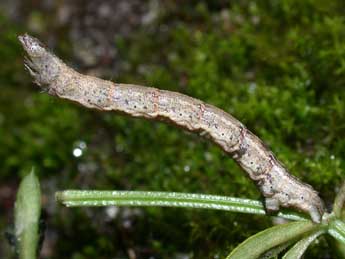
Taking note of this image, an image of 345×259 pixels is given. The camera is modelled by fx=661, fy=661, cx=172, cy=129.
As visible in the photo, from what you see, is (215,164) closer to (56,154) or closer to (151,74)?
(151,74)

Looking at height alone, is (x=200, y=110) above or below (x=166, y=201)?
above

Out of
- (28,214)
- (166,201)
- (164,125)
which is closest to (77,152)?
(164,125)

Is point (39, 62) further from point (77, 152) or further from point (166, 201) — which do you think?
point (77, 152)

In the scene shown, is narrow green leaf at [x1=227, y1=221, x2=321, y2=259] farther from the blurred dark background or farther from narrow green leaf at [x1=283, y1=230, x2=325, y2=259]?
the blurred dark background

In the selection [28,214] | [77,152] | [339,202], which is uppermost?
[339,202]

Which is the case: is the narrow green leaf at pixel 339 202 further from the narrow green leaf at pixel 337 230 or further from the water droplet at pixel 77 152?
the water droplet at pixel 77 152

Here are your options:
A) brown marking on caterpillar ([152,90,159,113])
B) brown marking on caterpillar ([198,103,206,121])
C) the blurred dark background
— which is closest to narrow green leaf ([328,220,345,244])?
the blurred dark background
